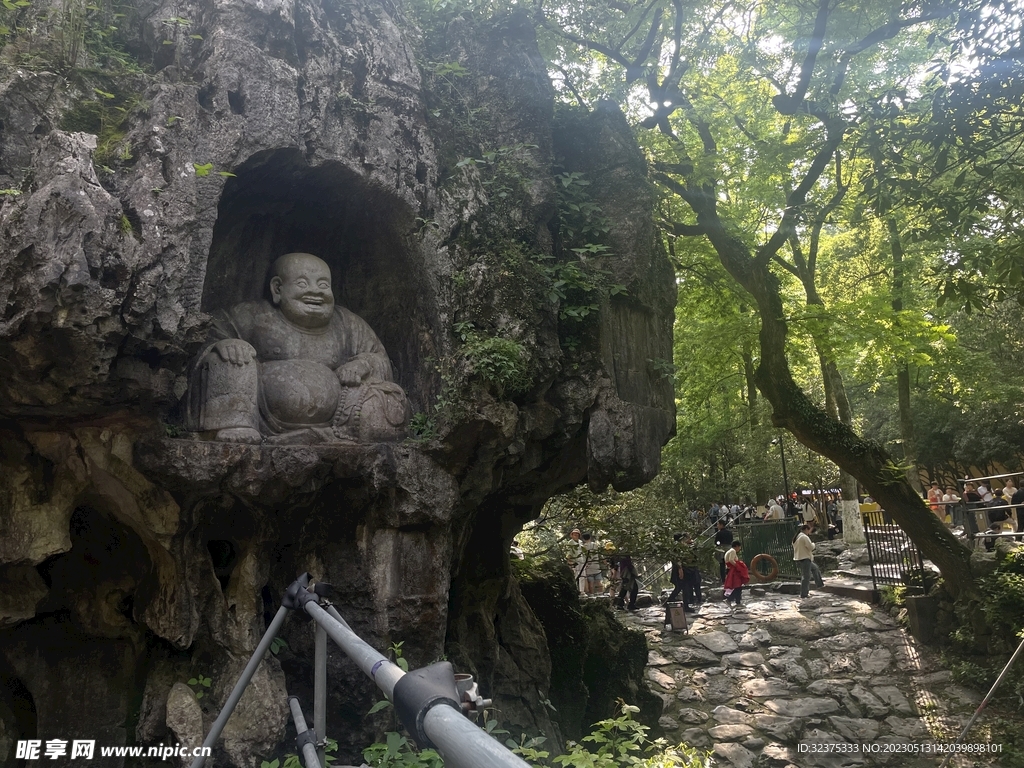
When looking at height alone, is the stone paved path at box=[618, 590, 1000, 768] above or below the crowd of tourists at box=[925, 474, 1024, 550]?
below

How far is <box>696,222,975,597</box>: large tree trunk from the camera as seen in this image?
1190 cm

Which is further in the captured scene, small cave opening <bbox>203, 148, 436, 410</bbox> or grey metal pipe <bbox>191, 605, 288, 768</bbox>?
small cave opening <bbox>203, 148, 436, 410</bbox>

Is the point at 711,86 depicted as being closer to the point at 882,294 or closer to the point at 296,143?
the point at 882,294

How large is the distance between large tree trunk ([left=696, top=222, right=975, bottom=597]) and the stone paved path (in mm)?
1761

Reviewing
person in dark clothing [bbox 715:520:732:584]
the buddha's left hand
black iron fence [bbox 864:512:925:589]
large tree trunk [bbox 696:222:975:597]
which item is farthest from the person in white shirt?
the buddha's left hand

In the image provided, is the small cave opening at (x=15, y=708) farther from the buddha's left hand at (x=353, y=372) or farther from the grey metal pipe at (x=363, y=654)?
the grey metal pipe at (x=363, y=654)

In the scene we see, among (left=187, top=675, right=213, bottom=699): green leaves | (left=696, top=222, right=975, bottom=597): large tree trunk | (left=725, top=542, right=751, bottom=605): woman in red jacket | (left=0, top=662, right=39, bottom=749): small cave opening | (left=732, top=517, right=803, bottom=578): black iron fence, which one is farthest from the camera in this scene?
(left=732, top=517, right=803, bottom=578): black iron fence

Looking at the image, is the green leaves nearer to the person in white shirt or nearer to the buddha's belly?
the buddha's belly

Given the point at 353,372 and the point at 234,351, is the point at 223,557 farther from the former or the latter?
the point at 353,372

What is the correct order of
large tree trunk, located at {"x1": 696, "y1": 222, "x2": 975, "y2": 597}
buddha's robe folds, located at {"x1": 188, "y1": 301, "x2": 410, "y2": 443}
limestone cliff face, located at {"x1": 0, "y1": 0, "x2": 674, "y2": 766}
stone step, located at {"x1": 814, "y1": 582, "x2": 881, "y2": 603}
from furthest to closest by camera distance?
stone step, located at {"x1": 814, "y1": 582, "x2": 881, "y2": 603}, large tree trunk, located at {"x1": 696, "y1": 222, "x2": 975, "y2": 597}, buddha's robe folds, located at {"x1": 188, "y1": 301, "x2": 410, "y2": 443}, limestone cliff face, located at {"x1": 0, "y1": 0, "x2": 674, "y2": 766}

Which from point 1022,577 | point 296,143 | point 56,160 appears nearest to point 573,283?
point 296,143

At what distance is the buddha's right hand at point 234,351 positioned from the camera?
5742 mm

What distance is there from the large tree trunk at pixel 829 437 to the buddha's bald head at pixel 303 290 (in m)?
7.44

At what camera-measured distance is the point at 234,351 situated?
5.77 m
